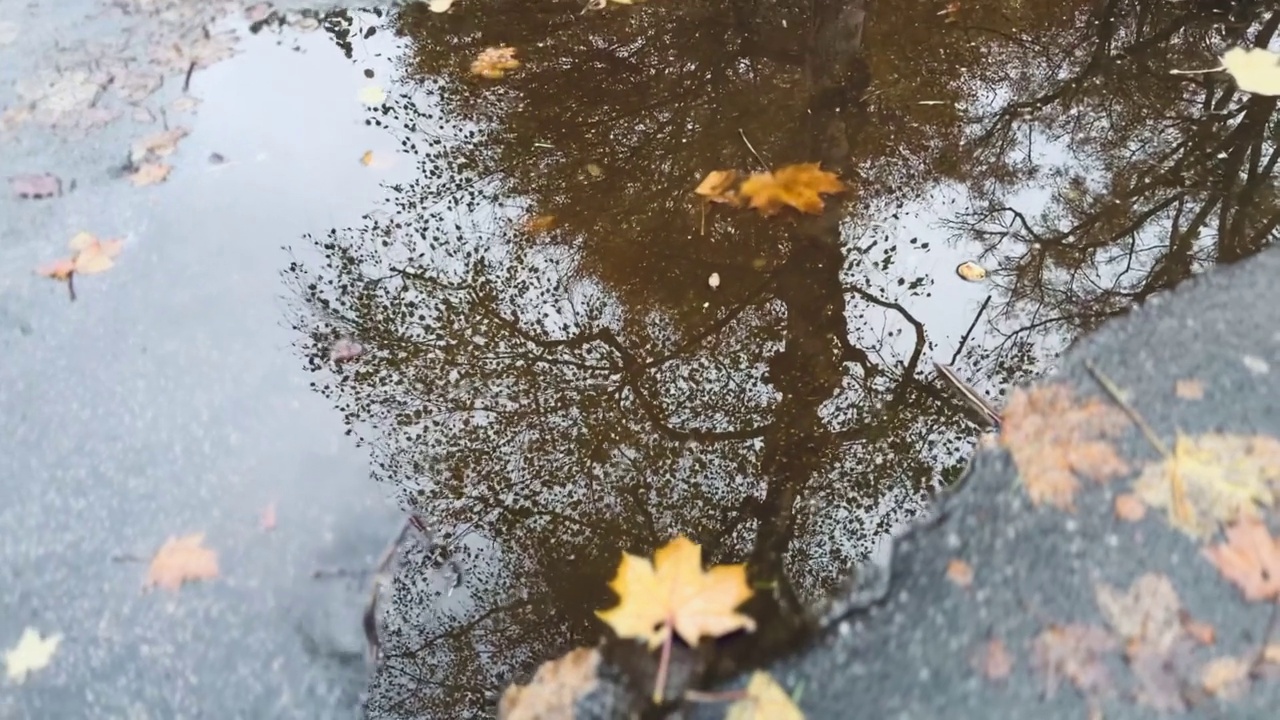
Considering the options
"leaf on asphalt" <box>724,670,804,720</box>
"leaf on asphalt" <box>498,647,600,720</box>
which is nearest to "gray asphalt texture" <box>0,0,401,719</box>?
"leaf on asphalt" <box>498,647,600,720</box>

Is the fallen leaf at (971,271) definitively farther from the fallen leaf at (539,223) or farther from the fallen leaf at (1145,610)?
the fallen leaf at (539,223)

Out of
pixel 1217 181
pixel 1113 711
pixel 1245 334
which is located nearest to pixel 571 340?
pixel 1113 711

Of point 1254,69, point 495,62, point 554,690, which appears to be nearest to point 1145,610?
point 554,690

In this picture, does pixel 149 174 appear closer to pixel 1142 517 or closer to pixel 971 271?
pixel 971 271

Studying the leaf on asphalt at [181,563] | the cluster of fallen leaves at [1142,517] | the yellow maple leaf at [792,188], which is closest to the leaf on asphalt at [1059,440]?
the cluster of fallen leaves at [1142,517]

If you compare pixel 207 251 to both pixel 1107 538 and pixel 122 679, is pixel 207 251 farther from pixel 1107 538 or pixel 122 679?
pixel 1107 538

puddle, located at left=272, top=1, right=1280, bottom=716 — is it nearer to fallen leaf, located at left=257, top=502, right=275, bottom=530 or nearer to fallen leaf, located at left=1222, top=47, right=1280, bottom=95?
fallen leaf, located at left=1222, top=47, right=1280, bottom=95
